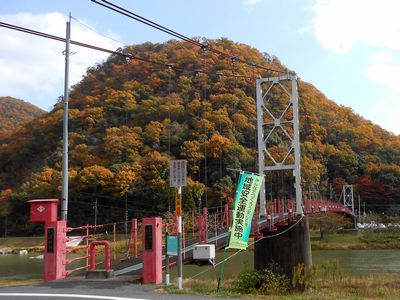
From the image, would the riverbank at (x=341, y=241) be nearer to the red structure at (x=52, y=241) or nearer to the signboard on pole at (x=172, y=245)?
the red structure at (x=52, y=241)

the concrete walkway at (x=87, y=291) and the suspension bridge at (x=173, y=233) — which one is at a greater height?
the suspension bridge at (x=173, y=233)

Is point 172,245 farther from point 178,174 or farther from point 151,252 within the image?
point 178,174

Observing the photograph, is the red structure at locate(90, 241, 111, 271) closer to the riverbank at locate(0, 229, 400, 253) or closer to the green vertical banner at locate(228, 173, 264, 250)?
the green vertical banner at locate(228, 173, 264, 250)

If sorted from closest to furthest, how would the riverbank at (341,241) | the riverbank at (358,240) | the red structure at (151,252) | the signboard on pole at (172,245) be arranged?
the red structure at (151,252) < the signboard on pole at (172,245) < the riverbank at (358,240) < the riverbank at (341,241)

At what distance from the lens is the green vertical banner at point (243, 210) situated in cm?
976

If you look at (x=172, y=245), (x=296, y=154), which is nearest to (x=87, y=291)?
(x=172, y=245)

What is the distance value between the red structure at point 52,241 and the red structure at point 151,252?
2101 millimetres

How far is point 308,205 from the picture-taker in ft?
70.1

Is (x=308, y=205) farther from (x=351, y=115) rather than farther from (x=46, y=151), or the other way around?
→ (x=351, y=115)

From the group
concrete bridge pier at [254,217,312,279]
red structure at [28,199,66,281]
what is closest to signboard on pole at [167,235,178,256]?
red structure at [28,199,66,281]

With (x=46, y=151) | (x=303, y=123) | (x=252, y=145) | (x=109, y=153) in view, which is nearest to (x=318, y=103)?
(x=303, y=123)

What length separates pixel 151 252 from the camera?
962cm

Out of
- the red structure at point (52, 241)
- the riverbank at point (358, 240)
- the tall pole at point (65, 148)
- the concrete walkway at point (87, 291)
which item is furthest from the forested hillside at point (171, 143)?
the concrete walkway at point (87, 291)

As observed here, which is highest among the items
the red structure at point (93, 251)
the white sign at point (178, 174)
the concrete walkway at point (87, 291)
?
the white sign at point (178, 174)
